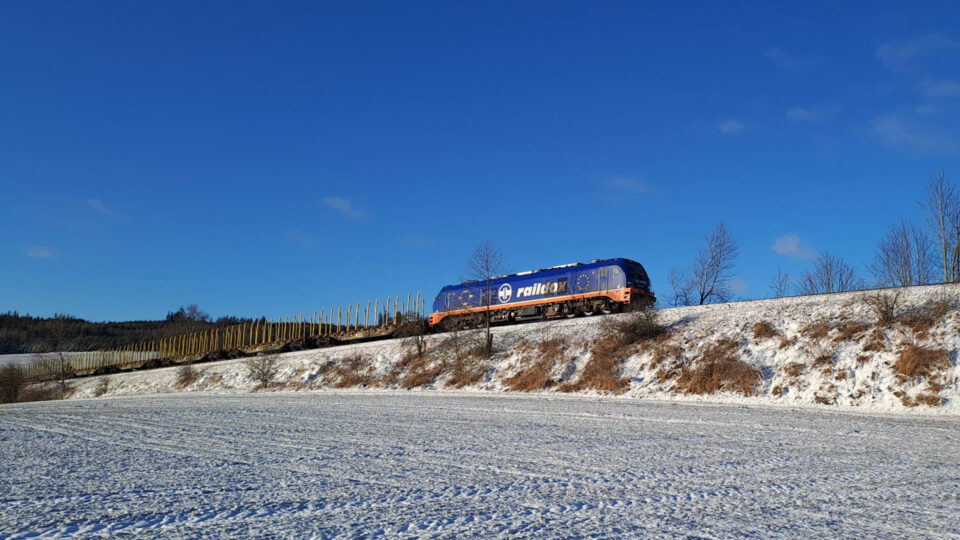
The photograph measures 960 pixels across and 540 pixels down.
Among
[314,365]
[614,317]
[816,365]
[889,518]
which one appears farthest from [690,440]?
[314,365]

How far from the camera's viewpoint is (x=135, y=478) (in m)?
5.89

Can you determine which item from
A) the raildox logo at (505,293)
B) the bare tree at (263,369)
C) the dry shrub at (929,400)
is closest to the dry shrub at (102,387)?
the bare tree at (263,369)

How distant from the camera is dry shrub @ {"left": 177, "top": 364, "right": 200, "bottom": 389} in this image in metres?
33.0

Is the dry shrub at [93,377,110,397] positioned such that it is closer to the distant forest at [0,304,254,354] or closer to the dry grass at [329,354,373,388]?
the dry grass at [329,354,373,388]

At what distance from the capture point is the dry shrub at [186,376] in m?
33.0

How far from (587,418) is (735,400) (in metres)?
5.95

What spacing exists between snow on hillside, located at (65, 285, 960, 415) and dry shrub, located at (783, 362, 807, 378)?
0.13ft

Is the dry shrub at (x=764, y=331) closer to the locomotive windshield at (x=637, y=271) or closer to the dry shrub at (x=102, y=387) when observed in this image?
the locomotive windshield at (x=637, y=271)

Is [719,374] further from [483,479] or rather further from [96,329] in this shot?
[96,329]

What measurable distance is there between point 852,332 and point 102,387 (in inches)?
1666

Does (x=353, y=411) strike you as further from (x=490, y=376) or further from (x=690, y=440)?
(x=490, y=376)

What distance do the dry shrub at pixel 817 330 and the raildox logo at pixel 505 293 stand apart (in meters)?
16.4

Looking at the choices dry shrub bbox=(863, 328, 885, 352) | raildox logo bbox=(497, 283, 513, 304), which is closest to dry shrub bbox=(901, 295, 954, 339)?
dry shrub bbox=(863, 328, 885, 352)

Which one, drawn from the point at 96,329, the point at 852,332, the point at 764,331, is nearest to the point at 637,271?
the point at 764,331
